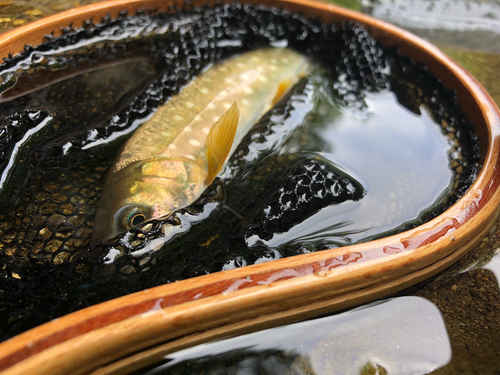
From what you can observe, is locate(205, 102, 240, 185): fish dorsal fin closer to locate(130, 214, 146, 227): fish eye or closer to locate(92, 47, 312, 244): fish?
locate(92, 47, 312, 244): fish

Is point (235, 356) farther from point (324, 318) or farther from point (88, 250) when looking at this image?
point (88, 250)

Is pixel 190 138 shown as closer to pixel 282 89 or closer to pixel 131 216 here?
pixel 131 216

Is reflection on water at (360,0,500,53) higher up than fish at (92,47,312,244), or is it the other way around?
reflection on water at (360,0,500,53)

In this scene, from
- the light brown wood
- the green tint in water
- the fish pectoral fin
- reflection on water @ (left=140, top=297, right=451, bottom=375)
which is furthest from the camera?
the fish pectoral fin

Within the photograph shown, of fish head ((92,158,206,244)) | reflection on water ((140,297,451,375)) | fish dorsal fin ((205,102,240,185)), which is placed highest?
fish dorsal fin ((205,102,240,185))

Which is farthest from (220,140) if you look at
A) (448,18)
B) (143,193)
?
(448,18)

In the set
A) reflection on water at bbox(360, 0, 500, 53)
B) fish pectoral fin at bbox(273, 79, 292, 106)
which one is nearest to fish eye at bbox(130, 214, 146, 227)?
fish pectoral fin at bbox(273, 79, 292, 106)
